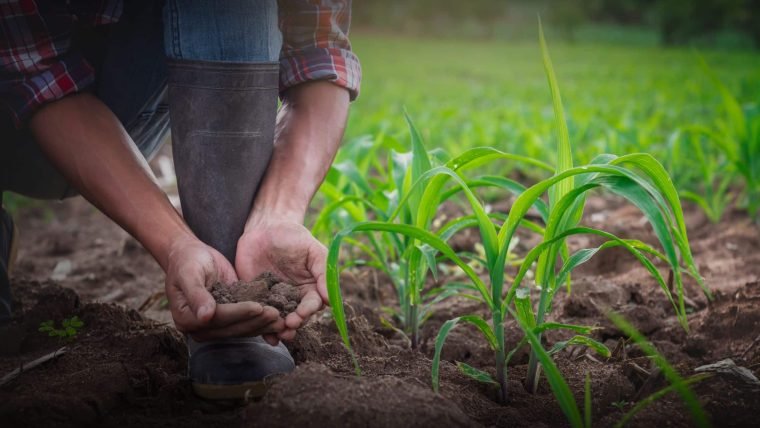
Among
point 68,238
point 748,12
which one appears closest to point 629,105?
point 68,238

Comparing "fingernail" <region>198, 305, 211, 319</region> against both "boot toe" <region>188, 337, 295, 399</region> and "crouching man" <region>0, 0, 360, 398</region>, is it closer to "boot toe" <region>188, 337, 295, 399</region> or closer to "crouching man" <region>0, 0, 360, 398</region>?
"crouching man" <region>0, 0, 360, 398</region>

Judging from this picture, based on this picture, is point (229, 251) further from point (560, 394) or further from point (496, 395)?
point (560, 394)

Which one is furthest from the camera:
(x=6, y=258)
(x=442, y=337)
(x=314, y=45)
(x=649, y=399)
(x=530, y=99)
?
(x=530, y=99)

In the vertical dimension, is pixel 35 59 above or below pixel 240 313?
above

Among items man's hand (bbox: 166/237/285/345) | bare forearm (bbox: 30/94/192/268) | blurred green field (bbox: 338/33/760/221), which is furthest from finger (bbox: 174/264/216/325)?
blurred green field (bbox: 338/33/760/221)

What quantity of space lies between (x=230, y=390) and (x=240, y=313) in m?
0.17

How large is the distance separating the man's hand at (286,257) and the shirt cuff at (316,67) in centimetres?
40

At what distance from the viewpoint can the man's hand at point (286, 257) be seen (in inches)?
48.9

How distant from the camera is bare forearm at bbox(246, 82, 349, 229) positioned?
55.4 inches

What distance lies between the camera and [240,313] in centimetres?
114

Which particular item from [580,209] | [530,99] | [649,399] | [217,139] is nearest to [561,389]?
[649,399]

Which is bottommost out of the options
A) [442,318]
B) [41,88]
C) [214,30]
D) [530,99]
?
[530,99]

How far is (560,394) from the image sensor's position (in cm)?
Answer: 101

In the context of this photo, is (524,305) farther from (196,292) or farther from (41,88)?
(41,88)
